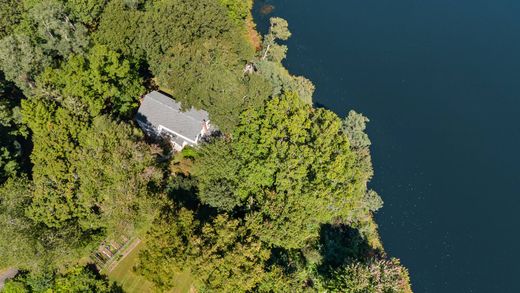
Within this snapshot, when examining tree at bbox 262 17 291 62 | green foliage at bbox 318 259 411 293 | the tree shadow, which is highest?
tree at bbox 262 17 291 62

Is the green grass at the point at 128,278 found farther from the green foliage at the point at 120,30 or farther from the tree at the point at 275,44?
the tree at the point at 275,44

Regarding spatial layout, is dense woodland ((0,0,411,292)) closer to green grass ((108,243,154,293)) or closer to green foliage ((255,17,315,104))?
green foliage ((255,17,315,104))

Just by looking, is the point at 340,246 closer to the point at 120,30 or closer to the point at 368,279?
the point at 368,279

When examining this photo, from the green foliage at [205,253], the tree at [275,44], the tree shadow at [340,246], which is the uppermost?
the tree at [275,44]

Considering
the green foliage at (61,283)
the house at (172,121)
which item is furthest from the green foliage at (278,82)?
the green foliage at (61,283)

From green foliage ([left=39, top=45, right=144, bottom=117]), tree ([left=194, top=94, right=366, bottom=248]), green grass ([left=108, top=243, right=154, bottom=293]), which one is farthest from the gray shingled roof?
green grass ([left=108, top=243, right=154, bottom=293])

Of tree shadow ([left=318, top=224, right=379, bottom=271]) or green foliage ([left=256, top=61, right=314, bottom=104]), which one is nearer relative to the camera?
tree shadow ([left=318, top=224, right=379, bottom=271])

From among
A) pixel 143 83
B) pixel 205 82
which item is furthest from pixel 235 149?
pixel 143 83
